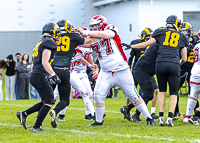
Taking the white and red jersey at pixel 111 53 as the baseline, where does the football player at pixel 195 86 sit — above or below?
below

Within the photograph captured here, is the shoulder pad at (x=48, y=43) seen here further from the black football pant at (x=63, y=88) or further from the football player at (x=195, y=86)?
the football player at (x=195, y=86)

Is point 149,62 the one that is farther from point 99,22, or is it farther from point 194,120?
point 99,22

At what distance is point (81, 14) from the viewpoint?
81.9 ft

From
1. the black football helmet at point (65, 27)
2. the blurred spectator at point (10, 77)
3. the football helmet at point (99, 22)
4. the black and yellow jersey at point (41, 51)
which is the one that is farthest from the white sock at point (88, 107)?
the blurred spectator at point (10, 77)

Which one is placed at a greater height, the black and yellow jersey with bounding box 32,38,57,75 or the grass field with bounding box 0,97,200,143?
the black and yellow jersey with bounding box 32,38,57,75

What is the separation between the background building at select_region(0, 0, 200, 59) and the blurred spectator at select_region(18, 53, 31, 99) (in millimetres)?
5303

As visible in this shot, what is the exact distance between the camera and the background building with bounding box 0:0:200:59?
2256 cm

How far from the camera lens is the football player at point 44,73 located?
288 inches

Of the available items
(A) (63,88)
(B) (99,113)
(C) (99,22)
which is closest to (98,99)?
(B) (99,113)

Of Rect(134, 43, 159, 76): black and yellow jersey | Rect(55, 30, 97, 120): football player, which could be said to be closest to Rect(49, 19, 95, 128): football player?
Rect(55, 30, 97, 120): football player

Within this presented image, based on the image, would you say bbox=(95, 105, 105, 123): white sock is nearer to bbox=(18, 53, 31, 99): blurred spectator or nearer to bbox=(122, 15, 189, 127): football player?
bbox=(122, 15, 189, 127): football player

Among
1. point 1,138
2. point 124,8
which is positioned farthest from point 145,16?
point 1,138

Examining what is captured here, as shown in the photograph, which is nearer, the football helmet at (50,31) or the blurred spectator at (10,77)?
the football helmet at (50,31)

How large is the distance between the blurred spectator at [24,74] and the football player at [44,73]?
10.3 meters
